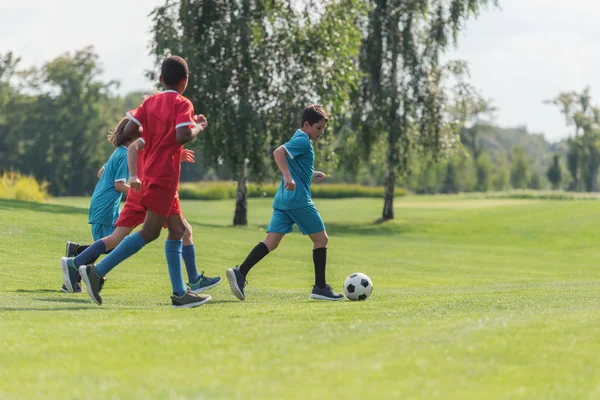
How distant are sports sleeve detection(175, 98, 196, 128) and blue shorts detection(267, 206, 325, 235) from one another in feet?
7.03

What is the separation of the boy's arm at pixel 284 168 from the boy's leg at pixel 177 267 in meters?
1.30

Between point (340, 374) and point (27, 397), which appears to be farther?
point (340, 374)

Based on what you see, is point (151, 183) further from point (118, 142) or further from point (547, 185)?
point (547, 185)

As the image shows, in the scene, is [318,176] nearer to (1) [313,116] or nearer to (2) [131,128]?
(1) [313,116]

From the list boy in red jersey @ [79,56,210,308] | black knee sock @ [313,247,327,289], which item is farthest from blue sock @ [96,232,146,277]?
black knee sock @ [313,247,327,289]

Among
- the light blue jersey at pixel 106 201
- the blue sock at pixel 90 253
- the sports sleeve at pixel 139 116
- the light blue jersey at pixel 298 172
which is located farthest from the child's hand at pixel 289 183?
the light blue jersey at pixel 106 201

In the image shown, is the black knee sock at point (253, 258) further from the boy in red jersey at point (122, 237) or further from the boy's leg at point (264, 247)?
the boy in red jersey at point (122, 237)

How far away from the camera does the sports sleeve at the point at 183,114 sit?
331 inches

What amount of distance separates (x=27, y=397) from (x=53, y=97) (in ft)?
298

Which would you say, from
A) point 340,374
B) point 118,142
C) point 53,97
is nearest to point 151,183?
point 118,142

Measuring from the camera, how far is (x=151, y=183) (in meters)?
8.47

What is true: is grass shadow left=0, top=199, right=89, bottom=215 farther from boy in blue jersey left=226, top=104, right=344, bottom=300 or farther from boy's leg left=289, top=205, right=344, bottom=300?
boy's leg left=289, top=205, right=344, bottom=300

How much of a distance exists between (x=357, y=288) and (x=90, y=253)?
9.93 feet

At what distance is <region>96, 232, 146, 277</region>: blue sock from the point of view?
8750 mm
